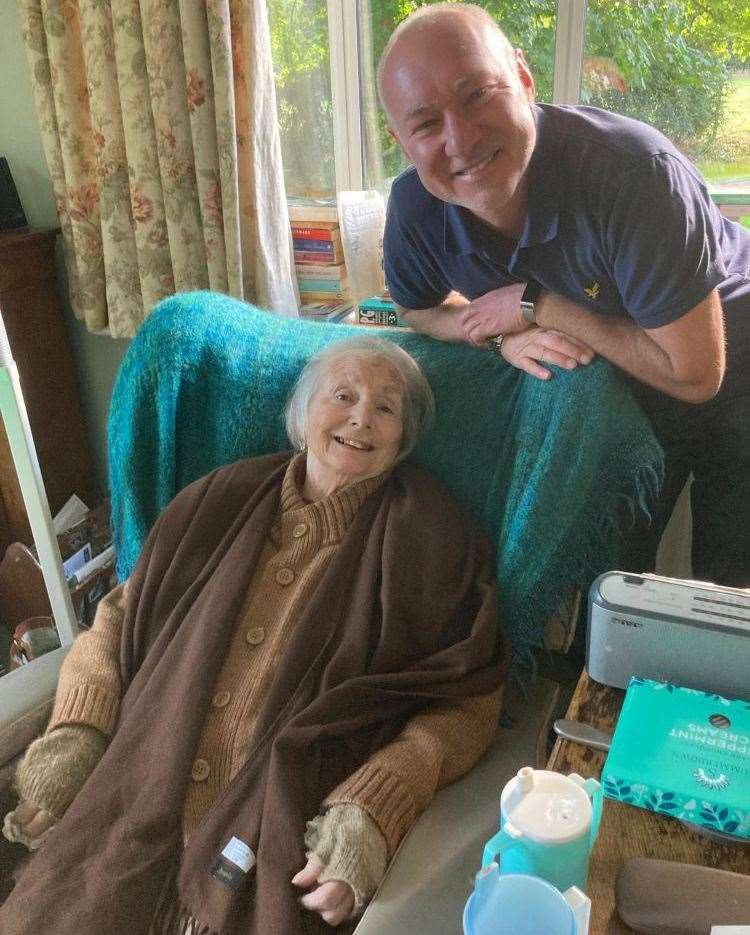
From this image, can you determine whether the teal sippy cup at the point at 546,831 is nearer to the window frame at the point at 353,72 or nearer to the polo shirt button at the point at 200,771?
the polo shirt button at the point at 200,771

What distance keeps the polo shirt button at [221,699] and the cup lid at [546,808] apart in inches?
23.1

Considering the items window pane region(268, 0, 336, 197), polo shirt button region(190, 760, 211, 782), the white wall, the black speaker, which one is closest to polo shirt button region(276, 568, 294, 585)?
polo shirt button region(190, 760, 211, 782)

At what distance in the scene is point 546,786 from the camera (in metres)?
0.69

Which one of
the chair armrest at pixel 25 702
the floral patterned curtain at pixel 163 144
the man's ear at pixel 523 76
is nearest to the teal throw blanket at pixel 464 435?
the chair armrest at pixel 25 702

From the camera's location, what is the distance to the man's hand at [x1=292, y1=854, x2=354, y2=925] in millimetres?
914

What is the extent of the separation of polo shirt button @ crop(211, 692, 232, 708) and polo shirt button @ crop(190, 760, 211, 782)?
0.08 m

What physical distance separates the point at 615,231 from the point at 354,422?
499 mm

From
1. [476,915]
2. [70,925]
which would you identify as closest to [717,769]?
[476,915]

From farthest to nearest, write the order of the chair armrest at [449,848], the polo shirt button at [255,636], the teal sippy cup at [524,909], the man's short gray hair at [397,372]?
the man's short gray hair at [397,372]
the polo shirt button at [255,636]
the chair armrest at [449,848]
the teal sippy cup at [524,909]

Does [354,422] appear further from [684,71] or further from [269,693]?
[684,71]

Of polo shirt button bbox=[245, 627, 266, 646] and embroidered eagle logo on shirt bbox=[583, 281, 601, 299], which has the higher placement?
embroidered eagle logo on shirt bbox=[583, 281, 601, 299]

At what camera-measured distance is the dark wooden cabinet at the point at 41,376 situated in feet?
7.23

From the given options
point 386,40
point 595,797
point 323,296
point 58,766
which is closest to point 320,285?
point 323,296

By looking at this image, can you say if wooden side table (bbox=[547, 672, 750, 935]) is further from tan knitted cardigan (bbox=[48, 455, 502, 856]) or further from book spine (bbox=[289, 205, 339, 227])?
book spine (bbox=[289, 205, 339, 227])
